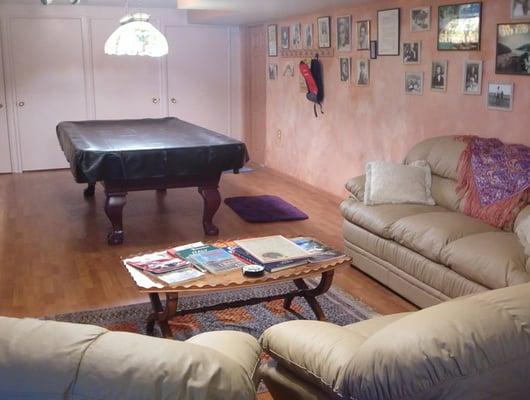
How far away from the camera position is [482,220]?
358cm

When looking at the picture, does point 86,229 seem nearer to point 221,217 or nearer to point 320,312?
point 221,217

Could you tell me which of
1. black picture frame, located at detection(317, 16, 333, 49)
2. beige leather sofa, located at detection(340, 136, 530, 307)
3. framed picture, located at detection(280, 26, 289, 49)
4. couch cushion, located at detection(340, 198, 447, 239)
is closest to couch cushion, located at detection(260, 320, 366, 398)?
beige leather sofa, located at detection(340, 136, 530, 307)

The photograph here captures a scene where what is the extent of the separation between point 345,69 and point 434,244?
9.64 ft

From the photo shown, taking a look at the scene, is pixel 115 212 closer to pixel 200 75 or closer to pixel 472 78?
pixel 472 78

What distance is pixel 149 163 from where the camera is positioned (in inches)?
175

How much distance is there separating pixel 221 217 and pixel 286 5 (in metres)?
2.06

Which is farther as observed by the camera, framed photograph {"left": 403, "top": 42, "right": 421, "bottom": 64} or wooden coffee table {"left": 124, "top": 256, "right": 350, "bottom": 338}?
framed photograph {"left": 403, "top": 42, "right": 421, "bottom": 64}

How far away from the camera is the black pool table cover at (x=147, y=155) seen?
430cm

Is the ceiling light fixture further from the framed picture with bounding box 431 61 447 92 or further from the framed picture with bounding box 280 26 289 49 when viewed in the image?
the framed picture with bounding box 280 26 289 49

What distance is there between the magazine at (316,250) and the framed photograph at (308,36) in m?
3.61

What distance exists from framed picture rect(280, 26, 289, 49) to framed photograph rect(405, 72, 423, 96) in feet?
7.81

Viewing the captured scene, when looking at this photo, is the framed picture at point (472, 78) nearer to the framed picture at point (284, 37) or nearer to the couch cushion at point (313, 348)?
the couch cushion at point (313, 348)

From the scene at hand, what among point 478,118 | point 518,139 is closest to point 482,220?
point 518,139

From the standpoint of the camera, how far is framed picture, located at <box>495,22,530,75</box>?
3750mm
